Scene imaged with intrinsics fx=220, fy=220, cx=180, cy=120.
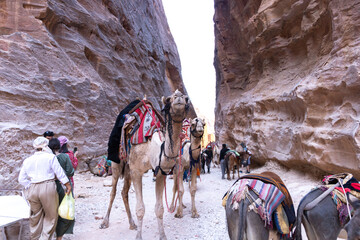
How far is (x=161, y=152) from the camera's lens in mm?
4055

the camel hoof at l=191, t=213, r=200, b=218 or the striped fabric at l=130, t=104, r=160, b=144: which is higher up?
the striped fabric at l=130, t=104, r=160, b=144

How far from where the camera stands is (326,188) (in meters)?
2.85

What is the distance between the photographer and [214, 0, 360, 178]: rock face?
6527 mm

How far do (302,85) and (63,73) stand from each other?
34.5 feet

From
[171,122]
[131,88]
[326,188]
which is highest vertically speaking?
[131,88]

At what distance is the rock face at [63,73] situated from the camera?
8.12 m

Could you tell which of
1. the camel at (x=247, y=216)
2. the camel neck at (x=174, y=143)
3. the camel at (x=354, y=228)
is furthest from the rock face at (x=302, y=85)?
the camel neck at (x=174, y=143)

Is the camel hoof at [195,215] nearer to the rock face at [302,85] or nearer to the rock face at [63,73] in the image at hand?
the rock face at [302,85]

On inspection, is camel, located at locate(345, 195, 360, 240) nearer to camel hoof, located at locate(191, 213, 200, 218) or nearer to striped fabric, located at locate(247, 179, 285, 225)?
striped fabric, located at locate(247, 179, 285, 225)

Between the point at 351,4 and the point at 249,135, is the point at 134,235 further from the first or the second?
the point at 249,135

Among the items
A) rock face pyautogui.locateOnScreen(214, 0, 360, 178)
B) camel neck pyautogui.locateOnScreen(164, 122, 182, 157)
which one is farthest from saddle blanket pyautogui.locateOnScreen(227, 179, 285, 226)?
rock face pyautogui.locateOnScreen(214, 0, 360, 178)

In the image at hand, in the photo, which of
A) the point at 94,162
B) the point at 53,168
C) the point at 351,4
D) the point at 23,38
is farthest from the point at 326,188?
the point at 23,38

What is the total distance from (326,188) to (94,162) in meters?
10.8

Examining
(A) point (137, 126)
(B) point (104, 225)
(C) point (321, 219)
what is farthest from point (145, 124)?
(C) point (321, 219)
